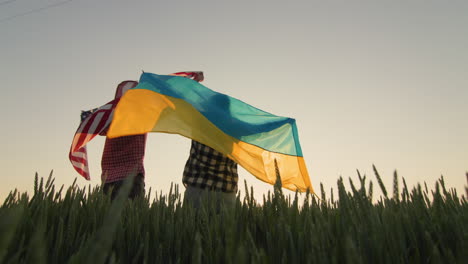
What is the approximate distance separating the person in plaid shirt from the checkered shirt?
759mm

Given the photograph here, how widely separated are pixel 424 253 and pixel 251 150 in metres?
2.39

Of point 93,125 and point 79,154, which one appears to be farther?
point 79,154

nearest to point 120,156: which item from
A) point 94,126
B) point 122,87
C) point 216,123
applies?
point 94,126

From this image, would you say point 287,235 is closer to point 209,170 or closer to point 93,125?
point 209,170

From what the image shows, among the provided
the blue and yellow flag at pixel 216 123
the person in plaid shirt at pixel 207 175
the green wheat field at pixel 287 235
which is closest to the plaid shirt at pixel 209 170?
the person in plaid shirt at pixel 207 175

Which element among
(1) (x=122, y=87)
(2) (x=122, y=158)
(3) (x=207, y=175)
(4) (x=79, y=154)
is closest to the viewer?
(3) (x=207, y=175)

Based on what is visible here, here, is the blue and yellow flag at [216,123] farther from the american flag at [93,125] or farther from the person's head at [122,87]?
the american flag at [93,125]

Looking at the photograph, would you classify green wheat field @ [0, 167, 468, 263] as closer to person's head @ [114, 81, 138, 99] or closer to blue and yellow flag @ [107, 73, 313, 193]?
blue and yellow flag @ [107, 73, 313, 193]

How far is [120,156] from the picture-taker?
11.8 ft

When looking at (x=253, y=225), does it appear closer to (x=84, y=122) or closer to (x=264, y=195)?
(x=264, y=195)

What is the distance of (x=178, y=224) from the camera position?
1.45 metres

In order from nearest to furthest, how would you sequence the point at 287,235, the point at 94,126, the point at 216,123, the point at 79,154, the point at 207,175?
the point at 287,235, the point at 207,175, the point at 216,123, the point at 94,126, the point at 79,154

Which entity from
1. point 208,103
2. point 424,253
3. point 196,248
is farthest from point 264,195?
point 208,103

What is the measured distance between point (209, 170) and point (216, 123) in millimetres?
526
